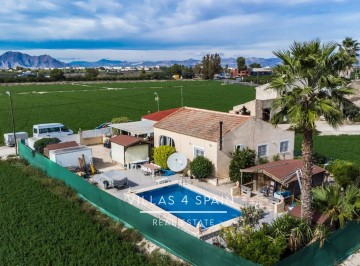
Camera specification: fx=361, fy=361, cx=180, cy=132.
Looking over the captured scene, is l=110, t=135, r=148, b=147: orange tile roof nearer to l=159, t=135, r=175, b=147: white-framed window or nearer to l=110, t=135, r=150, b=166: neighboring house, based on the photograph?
l=110, t=135, r=150, b=166: neighboring house

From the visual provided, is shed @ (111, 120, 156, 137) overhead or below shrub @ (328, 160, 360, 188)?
overhead

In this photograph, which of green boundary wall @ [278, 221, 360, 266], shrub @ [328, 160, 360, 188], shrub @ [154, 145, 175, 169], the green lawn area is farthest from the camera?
the green lawn area

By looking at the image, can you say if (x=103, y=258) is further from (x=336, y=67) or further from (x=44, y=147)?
(x=44, y=147)

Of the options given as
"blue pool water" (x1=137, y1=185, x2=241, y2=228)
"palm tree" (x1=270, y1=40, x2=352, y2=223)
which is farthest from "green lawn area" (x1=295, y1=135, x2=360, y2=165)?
"palm tree" (x1=270, y1=40, x2=352, y2=223)

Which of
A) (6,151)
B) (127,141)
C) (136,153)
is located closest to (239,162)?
(136,153)

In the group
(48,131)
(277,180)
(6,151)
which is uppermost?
(277,180)

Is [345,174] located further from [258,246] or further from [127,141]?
[127,141]

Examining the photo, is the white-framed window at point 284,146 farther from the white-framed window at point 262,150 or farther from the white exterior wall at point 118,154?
the white exterior wall at point 118,154
